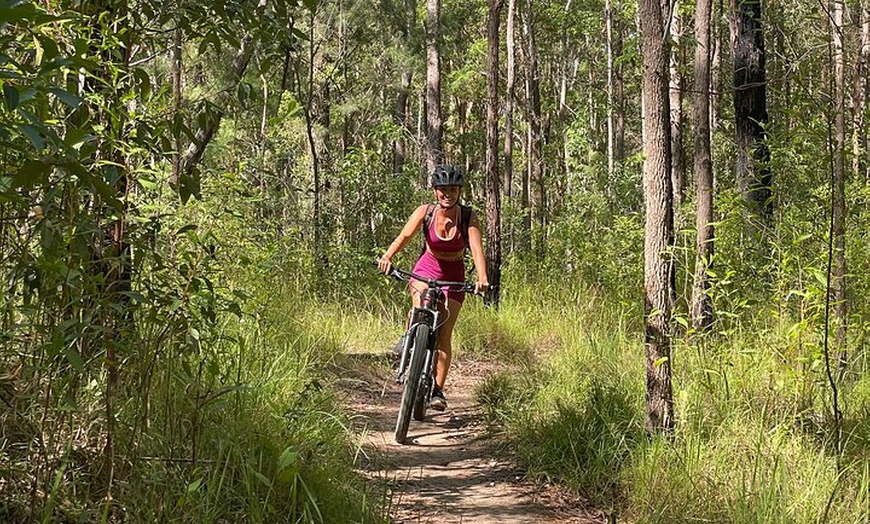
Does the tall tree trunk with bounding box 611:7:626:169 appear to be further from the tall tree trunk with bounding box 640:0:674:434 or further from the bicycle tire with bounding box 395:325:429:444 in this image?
the tall tree trunk with bounding box 640:0:674:434

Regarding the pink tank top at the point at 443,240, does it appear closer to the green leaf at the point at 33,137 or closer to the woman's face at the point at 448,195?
the woman's face at the point at 448,195

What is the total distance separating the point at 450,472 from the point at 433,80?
13321 mm

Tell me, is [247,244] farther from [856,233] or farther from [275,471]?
[856,233]

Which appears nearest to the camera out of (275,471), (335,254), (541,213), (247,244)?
(275,471)

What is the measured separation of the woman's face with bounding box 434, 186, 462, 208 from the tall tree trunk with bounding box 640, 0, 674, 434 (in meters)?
1.83

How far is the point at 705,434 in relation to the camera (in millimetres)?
4449

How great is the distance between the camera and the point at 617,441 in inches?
179

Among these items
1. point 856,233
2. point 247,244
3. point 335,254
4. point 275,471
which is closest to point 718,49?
point 335,254

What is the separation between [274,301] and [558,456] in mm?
3255

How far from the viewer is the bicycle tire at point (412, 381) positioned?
546cm

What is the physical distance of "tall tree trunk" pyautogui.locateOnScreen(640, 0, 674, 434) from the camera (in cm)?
427

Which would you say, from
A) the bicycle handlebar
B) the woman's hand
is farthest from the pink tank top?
the woman's hand

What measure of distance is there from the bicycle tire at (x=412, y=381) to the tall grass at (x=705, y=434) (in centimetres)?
67

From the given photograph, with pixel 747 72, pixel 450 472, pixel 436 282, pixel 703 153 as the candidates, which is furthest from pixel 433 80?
pixel 450 472
